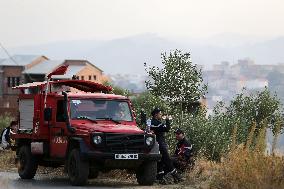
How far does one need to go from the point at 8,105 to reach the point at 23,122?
8644cm

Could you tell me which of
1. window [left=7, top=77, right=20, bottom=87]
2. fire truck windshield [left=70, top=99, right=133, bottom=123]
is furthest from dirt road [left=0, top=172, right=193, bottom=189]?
window [left=7, top=77, right=20, bottom=87]

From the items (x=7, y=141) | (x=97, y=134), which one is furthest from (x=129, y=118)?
(x=7, y=141)

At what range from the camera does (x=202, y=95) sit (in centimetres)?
3941

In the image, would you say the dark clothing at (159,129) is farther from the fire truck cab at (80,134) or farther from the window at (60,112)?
the window at (60,112)

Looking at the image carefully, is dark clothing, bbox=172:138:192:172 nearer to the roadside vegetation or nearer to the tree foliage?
the roadside vegetation

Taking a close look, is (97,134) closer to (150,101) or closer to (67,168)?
(67,168)

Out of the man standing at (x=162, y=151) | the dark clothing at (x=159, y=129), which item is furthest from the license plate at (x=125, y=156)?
the dark clothing at (x=159, y=129)

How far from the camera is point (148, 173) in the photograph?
15.9 metres

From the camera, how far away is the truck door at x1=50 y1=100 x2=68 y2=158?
1656 cm

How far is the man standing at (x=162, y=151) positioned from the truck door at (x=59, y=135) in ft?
6.97

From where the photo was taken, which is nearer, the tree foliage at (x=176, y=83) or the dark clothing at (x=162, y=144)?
the dark clothing at (x=162, y=144)

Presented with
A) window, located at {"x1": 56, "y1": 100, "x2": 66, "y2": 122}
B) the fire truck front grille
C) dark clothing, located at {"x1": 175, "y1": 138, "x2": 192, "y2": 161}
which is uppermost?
window, located at {"x1": 56, "y1": 100, "x2": 66, "y2": 122}

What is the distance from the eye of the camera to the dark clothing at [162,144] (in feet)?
54.2

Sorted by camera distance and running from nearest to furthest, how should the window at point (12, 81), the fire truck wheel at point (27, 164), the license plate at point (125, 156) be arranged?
the license plate at point (125, 156) → the fire truck wheel at point (27, 164) → the window at point (12, 81)
